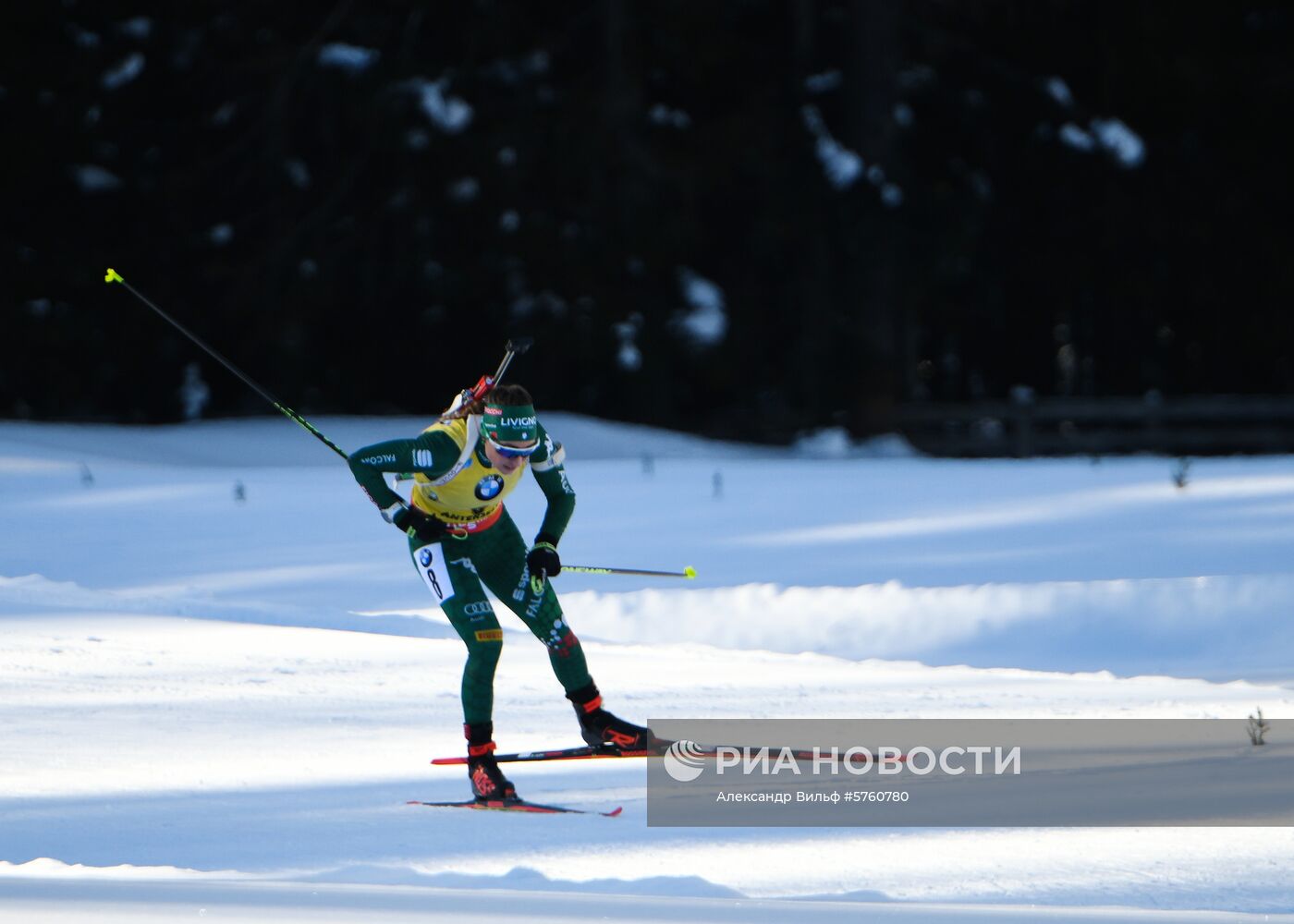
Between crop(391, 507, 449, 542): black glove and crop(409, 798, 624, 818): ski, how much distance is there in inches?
41.0

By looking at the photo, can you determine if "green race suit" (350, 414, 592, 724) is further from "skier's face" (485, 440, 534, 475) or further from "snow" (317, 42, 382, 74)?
"snow" (317, 42, 382, 74)

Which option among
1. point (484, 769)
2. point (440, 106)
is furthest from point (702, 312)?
point (484, 769)

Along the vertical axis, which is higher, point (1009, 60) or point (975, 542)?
point (1009, 60)

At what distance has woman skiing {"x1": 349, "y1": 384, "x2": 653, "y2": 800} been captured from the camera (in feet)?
23.0

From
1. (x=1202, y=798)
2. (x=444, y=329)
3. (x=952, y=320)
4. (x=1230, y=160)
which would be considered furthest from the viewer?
(x=952, y=320)

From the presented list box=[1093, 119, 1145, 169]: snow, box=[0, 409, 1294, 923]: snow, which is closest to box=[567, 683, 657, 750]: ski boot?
box=[0, 409, 1294, 923]: snow

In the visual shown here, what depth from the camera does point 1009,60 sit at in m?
26.5

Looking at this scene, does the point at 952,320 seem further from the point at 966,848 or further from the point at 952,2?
the point at 966,848

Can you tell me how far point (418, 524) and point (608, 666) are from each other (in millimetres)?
3072

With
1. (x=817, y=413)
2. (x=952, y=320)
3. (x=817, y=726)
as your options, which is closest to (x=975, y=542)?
(x=817, y=726)

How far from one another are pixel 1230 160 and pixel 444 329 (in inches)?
476

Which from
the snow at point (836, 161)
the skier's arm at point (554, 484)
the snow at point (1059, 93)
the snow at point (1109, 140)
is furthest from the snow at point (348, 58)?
the skier's arm at point (554, 484)

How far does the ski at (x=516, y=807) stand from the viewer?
21.2 feet

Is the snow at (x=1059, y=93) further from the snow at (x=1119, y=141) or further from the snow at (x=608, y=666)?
the snow at (x=608, y=666)
